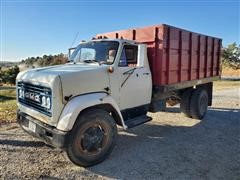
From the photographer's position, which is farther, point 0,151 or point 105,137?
point 0,151

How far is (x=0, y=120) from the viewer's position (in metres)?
7.56

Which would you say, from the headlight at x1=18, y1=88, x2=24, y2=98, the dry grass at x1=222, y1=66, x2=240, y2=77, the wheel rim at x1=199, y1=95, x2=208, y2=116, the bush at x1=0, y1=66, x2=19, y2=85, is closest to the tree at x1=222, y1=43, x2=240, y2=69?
the dry grass at x1=222, y1=66, x2=240, y2=77

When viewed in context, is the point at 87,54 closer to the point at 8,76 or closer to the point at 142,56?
the point at 142,56

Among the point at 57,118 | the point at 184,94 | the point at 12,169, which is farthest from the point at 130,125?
the point at 184,94

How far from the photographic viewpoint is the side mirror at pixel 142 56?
5676 millimetres

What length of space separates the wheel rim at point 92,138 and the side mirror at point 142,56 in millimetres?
1824

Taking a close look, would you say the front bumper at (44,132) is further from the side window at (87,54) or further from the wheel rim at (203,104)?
the wheel rim at (203,104)

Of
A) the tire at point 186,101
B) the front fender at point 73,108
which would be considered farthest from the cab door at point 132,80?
the tire at point 186,101

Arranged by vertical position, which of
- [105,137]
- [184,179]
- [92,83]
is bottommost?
[184,179]

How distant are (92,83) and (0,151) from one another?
8.28 feet

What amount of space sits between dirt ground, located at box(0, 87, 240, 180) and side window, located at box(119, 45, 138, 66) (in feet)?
6.14

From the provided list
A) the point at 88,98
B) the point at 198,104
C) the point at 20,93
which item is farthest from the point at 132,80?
the point at 198,104

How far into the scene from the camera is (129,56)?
564 cm

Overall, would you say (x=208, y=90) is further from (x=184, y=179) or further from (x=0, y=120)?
(x=0, y=120)
